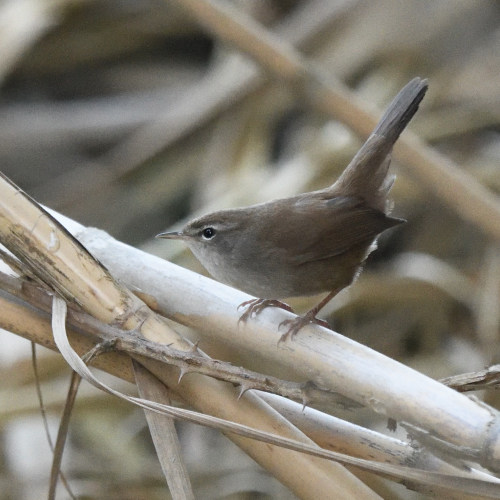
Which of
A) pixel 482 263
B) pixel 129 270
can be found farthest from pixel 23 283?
pixel 482 263

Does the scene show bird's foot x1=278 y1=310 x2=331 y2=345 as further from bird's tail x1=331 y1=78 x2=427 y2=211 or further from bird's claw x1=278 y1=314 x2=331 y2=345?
bird's tail x1=331 y1=78 x2=427 y2=211

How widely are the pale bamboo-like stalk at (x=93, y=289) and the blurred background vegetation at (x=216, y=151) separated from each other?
1.13m

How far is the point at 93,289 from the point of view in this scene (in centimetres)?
155

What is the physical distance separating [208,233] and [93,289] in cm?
68

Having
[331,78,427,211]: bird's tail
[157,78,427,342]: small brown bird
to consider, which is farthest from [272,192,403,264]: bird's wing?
[331,78,427,211]: bird's tail

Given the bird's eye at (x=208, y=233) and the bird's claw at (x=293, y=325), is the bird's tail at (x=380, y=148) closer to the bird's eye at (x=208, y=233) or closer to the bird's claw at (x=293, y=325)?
the bird's eye at (x=208, y=233)

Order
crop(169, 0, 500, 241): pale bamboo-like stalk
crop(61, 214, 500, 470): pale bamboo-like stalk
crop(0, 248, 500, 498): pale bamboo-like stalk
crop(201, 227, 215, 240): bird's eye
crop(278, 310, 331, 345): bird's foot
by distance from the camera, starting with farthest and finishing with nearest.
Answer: crop(169, 0, 500, 241): pale bamboo-like stalk
crop(201, 227, 215, 240): bird's eye
crop(278, 310, 331, 345): bird's foot
crop(0, 248, 500, 498): pale bamboo-like stalk
crop(61, 214, 500, 470): pale bamboo-like stalk

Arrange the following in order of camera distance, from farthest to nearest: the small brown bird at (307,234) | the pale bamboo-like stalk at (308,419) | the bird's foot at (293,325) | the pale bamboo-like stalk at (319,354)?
the small brown bird at (307,234) < the bird's foot at (293,325) < the pale bamboo-like stalk at (308,419) < the pale bamboo-like stalk at (319,354)

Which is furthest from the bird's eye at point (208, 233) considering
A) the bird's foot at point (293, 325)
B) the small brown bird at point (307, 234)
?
the bird's foot at point (293, 325)

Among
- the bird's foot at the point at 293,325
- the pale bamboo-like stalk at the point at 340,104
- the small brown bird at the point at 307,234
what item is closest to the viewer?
the bird's foot at the point at 293,325

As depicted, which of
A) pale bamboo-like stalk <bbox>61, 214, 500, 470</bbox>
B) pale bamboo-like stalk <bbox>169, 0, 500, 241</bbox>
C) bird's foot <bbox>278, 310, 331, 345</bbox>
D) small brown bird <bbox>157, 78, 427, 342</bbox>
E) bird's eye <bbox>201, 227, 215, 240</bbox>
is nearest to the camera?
pale bamboo-like stalk <bbox>61, 214, 500, 470</bbox>

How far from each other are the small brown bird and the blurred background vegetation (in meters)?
0.50

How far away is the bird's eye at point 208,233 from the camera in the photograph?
217 centimetres

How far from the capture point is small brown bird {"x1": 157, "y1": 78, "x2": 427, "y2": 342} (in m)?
2.06
